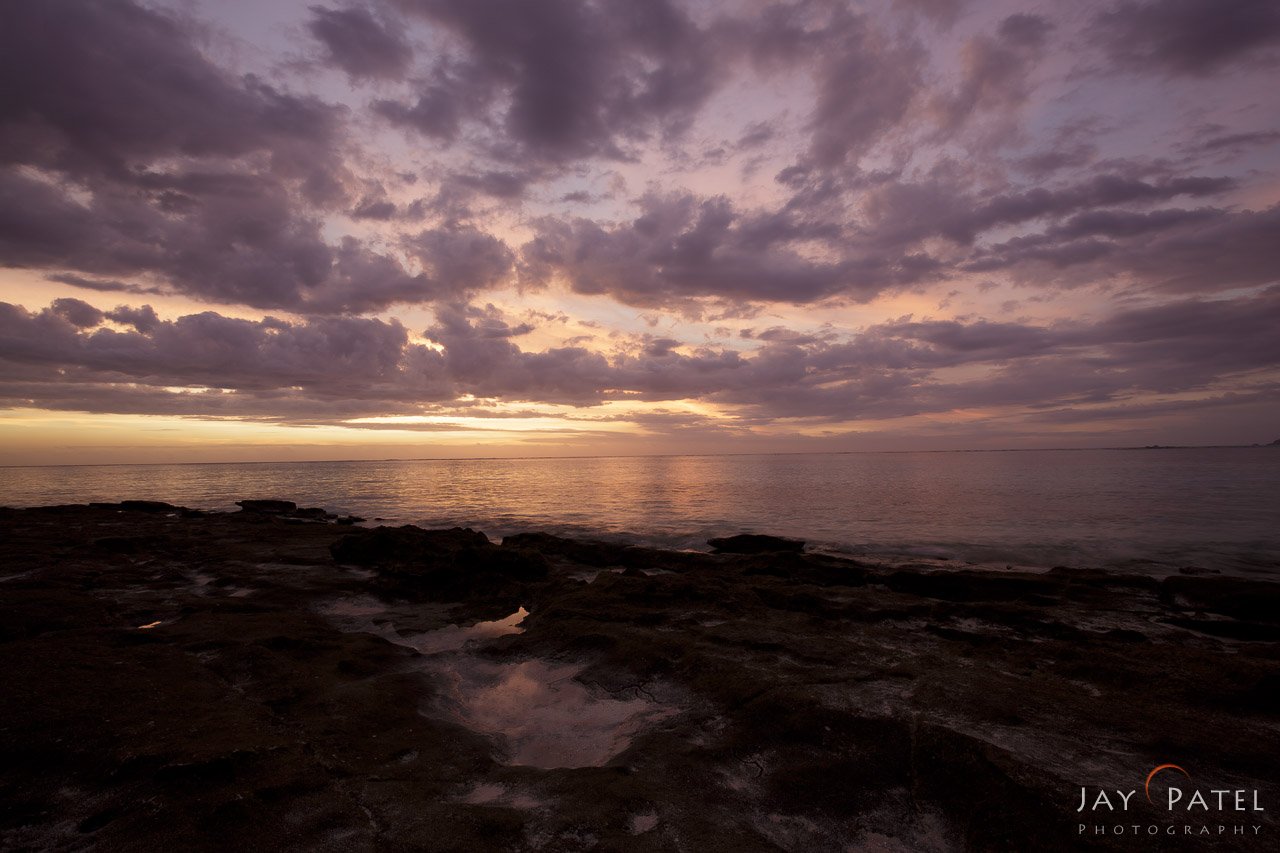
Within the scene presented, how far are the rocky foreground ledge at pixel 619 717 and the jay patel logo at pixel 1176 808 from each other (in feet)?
0.15

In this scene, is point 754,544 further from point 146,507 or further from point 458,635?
point 146,507

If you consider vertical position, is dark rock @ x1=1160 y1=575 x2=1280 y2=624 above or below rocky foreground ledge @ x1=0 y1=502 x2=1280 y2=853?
below

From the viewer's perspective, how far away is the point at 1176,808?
17.9 feet

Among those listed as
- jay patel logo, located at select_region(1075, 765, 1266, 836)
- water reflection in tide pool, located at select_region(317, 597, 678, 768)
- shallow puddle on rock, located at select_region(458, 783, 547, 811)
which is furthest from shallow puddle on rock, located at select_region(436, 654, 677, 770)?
jay patel logo, located at select_region(1075, 765, 1266, 836)

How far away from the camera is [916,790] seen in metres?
5.89

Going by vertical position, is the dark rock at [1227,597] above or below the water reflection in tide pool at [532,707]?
below

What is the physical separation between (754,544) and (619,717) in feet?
60.2

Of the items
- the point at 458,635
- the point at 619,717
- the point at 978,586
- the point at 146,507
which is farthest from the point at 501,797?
the point at 146,507

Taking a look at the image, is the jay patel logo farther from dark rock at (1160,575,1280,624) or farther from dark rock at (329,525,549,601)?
dark rock at (329,525,549,601)

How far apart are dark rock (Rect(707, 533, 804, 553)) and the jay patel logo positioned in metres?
18.9

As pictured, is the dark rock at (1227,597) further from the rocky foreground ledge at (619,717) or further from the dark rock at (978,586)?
the dark rock at (978,586)

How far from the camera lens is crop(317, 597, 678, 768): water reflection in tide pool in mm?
7082

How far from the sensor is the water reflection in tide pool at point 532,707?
7082 millimetres

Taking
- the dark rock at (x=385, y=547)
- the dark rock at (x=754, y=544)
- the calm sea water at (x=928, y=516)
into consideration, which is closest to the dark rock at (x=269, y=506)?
the calm sea water at (x=928, y=516)
